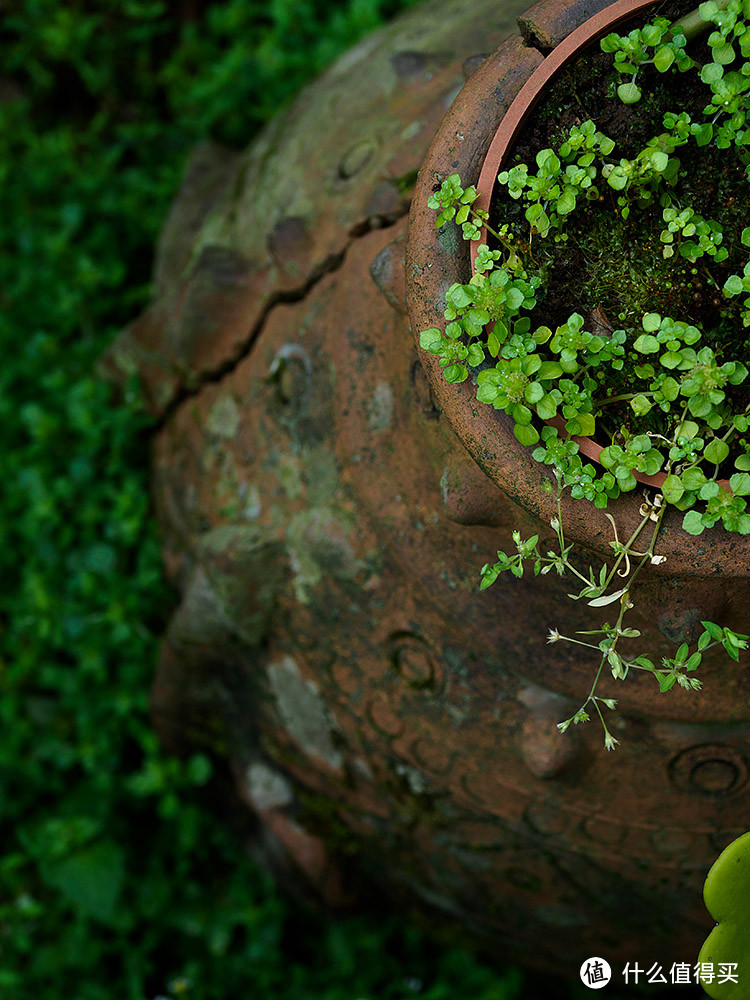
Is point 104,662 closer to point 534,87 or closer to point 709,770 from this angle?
point 709,770

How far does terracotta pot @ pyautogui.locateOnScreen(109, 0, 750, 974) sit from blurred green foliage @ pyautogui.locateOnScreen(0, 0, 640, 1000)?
0.40m

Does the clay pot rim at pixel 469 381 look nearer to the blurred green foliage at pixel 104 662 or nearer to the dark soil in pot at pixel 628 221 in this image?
the dark soil in pot at pixel 628 221

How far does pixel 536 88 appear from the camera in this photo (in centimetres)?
108

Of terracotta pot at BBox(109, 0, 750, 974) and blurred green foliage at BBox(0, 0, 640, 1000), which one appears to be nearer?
terracotta pot at BBox(109, 0, 750, 974)

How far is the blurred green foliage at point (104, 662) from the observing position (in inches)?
87.0

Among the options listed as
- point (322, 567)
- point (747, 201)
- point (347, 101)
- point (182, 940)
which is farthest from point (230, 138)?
point (182, 940)

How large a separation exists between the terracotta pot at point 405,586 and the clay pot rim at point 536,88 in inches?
1.3

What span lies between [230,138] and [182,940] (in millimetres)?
2142

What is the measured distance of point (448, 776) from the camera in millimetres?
1497

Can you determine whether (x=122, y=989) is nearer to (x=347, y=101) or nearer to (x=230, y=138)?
(x=347, y=101)

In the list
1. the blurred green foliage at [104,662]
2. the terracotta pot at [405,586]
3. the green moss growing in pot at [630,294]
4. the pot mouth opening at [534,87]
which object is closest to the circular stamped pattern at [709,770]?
the terracotta pot at [405,586]

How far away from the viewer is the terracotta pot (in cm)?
117

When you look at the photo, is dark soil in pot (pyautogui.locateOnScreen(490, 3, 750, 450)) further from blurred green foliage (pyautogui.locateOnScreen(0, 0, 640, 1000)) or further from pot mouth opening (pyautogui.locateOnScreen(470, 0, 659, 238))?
blurred green foliage (pyautogui.locateOnScreen(0, 0, 640, 1000))

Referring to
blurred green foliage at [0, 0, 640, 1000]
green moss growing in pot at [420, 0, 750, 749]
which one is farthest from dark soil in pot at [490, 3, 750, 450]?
blurred green foliage at [0, 0, 640, 1000]
